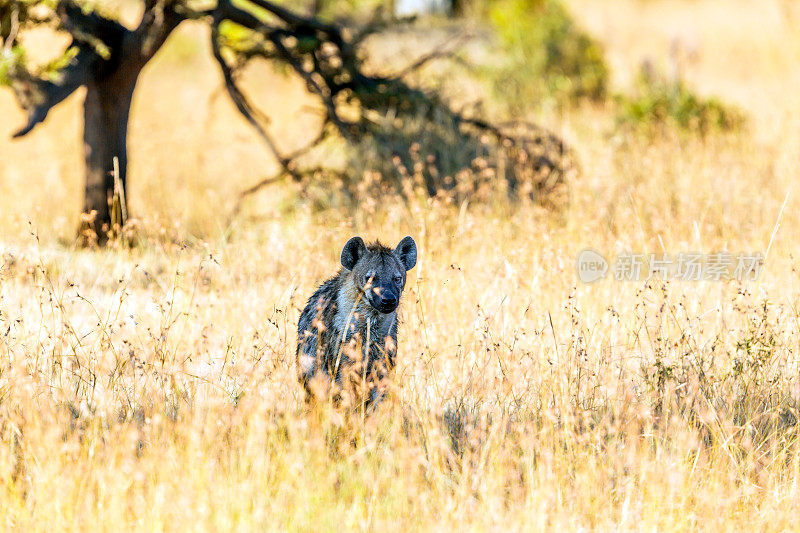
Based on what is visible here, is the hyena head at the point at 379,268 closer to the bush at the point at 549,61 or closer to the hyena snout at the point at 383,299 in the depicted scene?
the hyena snout at the point at 383,299

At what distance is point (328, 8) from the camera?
14.6 m

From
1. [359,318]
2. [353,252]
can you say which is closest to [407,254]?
[353,252]

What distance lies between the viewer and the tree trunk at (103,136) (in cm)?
908

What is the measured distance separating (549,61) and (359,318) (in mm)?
12401

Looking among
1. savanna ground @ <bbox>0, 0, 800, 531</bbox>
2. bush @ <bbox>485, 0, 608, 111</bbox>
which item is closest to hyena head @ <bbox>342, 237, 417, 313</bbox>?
savanna ground @ <bbox>0, 0, 800, 531</bbox>

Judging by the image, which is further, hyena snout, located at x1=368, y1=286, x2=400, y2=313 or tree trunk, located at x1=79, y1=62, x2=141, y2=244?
tree trunk, located at x1=79, y1=62, x2=141, y2=244

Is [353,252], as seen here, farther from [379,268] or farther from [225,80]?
[225,80]

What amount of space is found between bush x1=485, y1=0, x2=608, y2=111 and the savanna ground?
19.0 ft

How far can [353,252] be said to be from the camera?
500cm

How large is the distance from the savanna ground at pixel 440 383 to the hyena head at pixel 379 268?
0.35m

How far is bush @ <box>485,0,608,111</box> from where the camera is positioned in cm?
1540

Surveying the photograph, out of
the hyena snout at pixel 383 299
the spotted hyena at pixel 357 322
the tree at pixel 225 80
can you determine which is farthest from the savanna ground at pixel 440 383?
the tree at pixel 225 80

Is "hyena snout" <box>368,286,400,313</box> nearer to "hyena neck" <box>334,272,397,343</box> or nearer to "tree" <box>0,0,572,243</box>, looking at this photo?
"hyena neck" <box>334,272,397,343</box>

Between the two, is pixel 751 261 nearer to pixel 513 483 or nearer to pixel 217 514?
pixel 513 483
